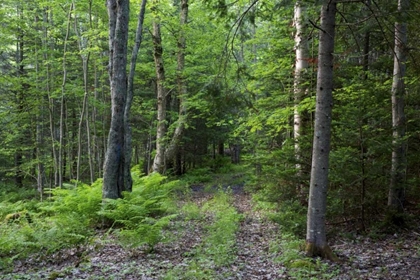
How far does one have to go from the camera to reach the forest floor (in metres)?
4.81

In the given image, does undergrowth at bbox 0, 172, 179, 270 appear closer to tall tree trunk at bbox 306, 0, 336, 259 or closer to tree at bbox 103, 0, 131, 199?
tree at bbox 103, 0, 131, 199

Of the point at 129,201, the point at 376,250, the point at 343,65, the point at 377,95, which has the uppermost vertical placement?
the point at 343,65

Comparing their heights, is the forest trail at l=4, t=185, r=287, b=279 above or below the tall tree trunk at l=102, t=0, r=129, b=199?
below

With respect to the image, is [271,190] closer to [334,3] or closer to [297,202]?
[297,202]

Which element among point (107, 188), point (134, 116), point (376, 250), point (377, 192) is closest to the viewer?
point (376, 250)

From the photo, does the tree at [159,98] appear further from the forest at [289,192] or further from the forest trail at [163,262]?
the forest trail at [163,262]

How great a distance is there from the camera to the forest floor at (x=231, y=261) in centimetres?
481

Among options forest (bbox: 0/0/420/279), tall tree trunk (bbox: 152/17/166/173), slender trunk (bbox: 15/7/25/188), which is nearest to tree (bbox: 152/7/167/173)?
tall tree trunk (bbox: 152/17/166/173)

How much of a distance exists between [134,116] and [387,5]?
15257 millimetres

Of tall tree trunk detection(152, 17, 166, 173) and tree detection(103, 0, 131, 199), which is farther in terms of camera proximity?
tall tree trunk detection(152, 17, 166, 173)

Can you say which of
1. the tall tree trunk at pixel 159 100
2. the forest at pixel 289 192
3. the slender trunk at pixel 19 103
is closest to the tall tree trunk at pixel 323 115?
the forest at pixel 289 192

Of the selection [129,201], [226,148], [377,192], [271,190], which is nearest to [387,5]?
[377,192]

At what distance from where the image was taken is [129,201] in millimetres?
7418

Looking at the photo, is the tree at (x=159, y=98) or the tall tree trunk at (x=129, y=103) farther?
the tree at (x=159, y=98)
